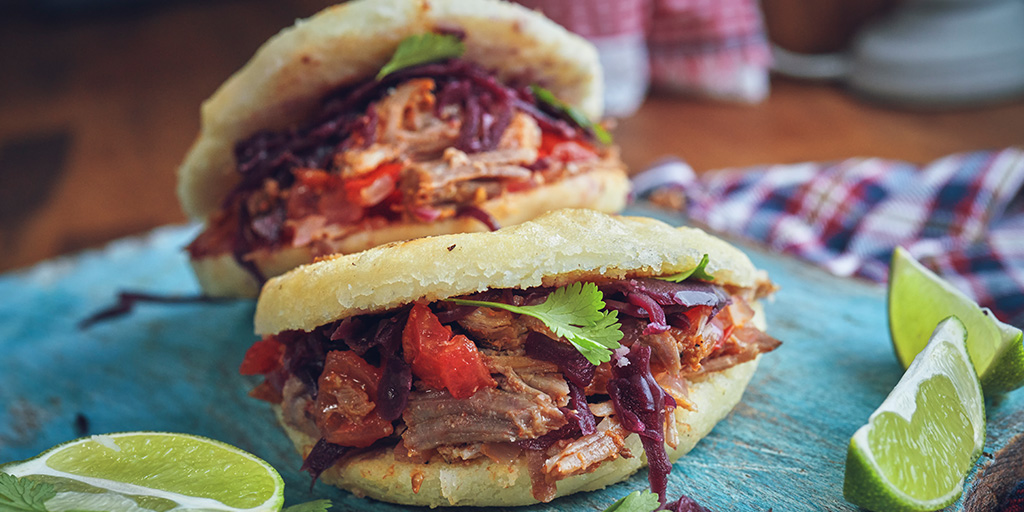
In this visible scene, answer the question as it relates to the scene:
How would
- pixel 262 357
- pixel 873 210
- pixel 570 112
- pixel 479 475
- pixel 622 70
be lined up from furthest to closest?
pixel 622 70 → pixel 873 210 → pixel 570 112 → pixel 262 357 → pixel 479 475

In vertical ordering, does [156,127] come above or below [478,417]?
below

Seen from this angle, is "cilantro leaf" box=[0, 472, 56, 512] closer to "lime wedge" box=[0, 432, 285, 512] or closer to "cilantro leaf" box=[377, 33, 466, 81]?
"lime wedge" box=[0, 432, 285, 512]

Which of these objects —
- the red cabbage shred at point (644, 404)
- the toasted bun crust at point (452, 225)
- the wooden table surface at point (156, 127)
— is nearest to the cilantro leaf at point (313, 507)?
the red cabbage shred at point (644, 404)

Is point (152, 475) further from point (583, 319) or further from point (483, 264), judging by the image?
point (583, 319)

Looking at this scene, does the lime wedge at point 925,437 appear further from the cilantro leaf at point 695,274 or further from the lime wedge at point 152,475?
the lime wedge at point 152,475

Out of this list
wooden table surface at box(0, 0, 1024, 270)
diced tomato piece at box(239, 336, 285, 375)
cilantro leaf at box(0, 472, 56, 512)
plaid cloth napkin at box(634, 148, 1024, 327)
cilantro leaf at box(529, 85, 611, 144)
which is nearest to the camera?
cilantro leaf at box(0, 472, 56, 512)

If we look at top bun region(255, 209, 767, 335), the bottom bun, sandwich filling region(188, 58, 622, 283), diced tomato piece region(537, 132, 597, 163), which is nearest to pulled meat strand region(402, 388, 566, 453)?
the bottom bun

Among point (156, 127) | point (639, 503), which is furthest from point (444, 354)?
point (156, 127)
